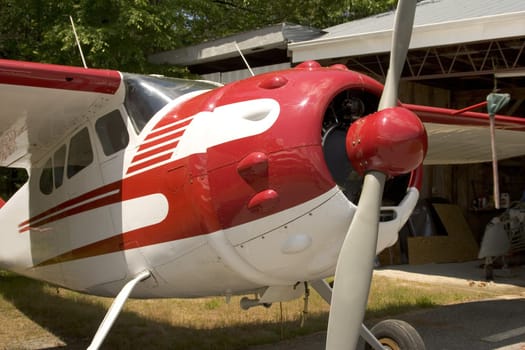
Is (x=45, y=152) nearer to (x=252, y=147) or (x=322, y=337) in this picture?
(x=252, y=147)

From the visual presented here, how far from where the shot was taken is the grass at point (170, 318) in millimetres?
5820

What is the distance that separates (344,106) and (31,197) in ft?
10.2

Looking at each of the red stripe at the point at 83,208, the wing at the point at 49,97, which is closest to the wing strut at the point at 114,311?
the red stripe at the point at 83,208

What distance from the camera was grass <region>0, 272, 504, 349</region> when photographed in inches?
229

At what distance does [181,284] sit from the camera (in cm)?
382

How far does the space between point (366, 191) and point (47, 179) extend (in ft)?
9.57

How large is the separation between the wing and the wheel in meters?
2.58

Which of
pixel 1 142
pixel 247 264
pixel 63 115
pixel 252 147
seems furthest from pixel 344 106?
pixel 1 142

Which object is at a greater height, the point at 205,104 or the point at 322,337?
the point at 205,104

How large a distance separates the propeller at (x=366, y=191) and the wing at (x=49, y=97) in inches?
72.7

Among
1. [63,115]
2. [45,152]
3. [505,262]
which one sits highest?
[63,115]

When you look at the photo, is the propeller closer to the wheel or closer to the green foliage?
the wheel

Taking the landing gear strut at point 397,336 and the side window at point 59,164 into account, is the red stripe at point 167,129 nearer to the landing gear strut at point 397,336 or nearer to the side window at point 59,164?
the side window at point 59,164

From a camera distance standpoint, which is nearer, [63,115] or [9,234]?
[63,115]
